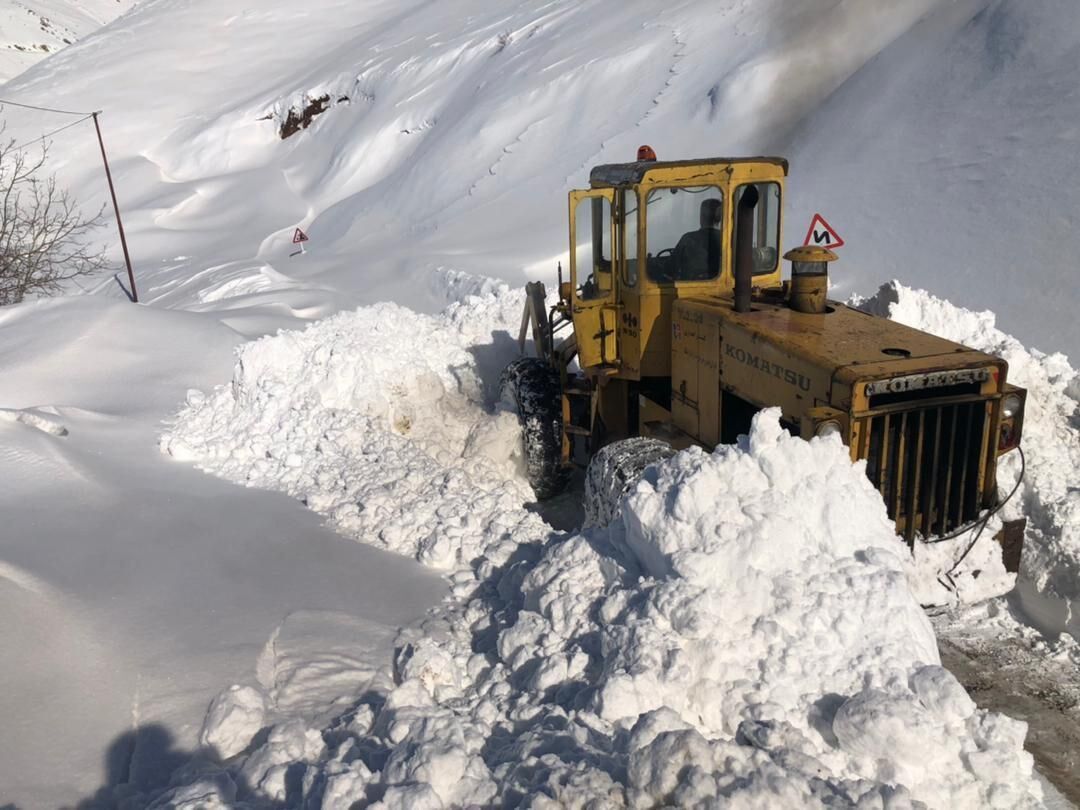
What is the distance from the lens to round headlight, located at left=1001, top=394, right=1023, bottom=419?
17.0ft

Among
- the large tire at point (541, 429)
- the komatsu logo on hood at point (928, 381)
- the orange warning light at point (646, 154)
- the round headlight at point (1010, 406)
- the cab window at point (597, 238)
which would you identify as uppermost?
the orange warning light at point (646, 154)

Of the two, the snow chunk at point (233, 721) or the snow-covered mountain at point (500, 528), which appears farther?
the snow chunk at point (233, 721)

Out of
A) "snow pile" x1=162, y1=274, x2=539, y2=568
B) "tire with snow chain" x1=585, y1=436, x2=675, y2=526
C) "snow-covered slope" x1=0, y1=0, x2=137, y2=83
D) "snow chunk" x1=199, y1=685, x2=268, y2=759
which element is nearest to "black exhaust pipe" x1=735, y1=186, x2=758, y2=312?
"tire with snow chain" x1=585, y1=436, x2=675, y2=526

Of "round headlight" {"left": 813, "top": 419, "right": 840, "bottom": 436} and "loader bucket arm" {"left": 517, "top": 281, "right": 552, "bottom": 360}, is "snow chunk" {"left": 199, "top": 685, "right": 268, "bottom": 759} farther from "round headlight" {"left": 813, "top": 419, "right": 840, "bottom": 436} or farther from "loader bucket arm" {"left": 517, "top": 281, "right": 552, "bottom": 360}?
"loader bucket arm" {"left": 517, "top": 281, "right": 552, "bottom": 360}

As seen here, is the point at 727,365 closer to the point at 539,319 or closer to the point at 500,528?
the point at 500,528

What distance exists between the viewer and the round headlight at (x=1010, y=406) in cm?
518

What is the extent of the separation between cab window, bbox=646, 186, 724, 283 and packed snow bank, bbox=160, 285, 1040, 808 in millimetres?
2005

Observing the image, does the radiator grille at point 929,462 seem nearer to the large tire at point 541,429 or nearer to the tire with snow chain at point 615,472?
the tire with snow chain at point 615,472

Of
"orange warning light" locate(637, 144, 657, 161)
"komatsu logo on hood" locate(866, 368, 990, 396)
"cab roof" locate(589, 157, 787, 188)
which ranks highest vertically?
"orange warning light" locate(637, 144, 657, 161)

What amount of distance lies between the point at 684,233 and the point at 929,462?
91.1 inches

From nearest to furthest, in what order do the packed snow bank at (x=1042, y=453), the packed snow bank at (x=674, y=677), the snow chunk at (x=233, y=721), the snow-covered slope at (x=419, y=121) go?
1. the packed snow bank at (x=674, y=677)
2. the snow chunk at (x=233, y=721)
3. the packed snow bank at (x=1042, y=453)
4. the snow-covered slope at (x=419, y=121)

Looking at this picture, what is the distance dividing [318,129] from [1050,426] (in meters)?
24.1

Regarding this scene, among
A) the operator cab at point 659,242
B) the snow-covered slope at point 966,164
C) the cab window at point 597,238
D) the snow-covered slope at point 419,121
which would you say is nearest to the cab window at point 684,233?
the operator cab at point 659,242

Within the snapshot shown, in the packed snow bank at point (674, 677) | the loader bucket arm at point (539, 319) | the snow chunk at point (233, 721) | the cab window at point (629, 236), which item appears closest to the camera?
the packed snow bank at point (674, 677)
